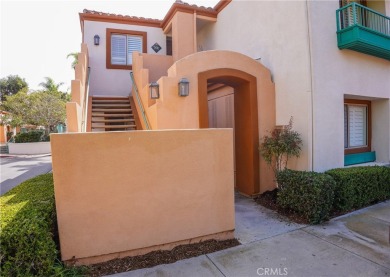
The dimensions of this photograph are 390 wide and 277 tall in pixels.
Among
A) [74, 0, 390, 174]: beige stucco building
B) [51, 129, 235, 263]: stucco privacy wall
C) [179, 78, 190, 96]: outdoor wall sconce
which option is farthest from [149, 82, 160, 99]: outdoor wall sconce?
[51, 129, 235, 263]: stucco privacy wall

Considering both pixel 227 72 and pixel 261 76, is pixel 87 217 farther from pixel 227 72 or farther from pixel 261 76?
pixel 261 76

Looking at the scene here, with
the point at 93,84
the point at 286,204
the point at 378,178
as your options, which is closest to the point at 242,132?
the point at 286,204

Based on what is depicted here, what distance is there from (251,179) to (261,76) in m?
3.24

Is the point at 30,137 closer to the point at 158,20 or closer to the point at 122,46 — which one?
the point at 122,46

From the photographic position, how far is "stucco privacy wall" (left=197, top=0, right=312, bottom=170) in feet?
21.6

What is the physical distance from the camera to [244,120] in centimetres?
754

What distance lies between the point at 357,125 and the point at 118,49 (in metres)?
10.5

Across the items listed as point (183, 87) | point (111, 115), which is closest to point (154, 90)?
point (183, 87)

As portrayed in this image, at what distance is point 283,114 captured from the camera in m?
7.30

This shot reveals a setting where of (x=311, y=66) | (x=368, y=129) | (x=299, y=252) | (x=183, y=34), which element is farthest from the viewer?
(x=183, y=34)

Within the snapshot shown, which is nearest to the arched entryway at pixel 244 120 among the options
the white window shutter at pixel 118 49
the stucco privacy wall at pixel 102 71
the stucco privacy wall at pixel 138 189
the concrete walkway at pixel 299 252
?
the concrete walkway at pixel 299 252

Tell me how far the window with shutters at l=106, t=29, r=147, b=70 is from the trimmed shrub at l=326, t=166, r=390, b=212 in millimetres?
9648

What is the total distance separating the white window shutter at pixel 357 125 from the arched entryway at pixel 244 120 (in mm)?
3548

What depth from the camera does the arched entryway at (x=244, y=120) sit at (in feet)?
22.2
